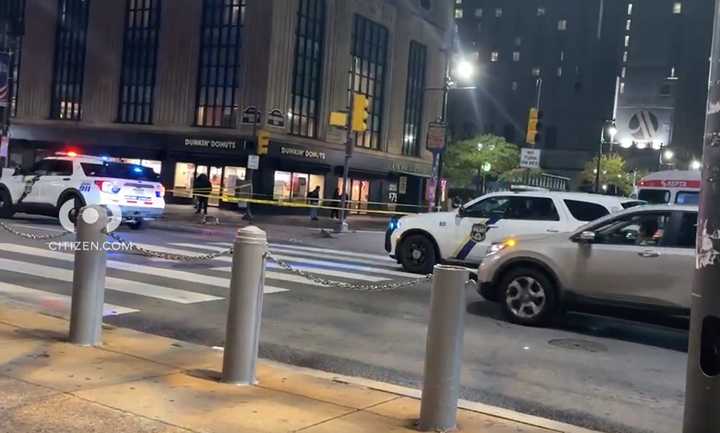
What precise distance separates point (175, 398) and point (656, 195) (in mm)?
21658

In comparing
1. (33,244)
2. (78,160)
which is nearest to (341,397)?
(33,244)

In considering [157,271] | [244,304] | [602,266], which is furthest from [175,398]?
[157,271]

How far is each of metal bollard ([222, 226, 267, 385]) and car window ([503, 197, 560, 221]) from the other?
26.0ft

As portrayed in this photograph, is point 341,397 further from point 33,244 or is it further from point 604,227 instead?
point 33,244

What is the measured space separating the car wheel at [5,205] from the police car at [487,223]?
457 inches

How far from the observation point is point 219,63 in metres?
41.5

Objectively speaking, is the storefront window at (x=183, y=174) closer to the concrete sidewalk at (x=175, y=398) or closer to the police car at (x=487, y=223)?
the police car at (x=487, y=223)

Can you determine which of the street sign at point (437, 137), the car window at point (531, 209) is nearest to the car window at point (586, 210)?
the car window at point (531, 209)

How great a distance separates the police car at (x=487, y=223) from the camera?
12484 millimetres

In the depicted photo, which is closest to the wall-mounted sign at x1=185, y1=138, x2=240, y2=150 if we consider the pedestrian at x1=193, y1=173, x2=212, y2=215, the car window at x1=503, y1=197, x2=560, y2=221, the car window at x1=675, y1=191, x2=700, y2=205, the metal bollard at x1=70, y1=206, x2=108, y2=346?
the pedestrian at x1=193, y1=173, x2=212, y2=215

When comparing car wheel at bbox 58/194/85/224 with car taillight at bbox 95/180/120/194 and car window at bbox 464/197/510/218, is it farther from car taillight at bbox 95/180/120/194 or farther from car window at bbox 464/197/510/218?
car window at bbox 464/197/510/218

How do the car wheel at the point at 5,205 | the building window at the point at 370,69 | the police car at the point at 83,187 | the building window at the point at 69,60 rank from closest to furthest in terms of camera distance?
1. the police car at the point at 83,187
2. the car wheel at the point at 5,205
3. the building window at the point at 69,60
4. the building window at the point at 370,69

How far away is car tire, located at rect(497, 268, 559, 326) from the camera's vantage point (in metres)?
9.03

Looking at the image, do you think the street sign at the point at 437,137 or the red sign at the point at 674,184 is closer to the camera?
the red sign at the point at 674,184
